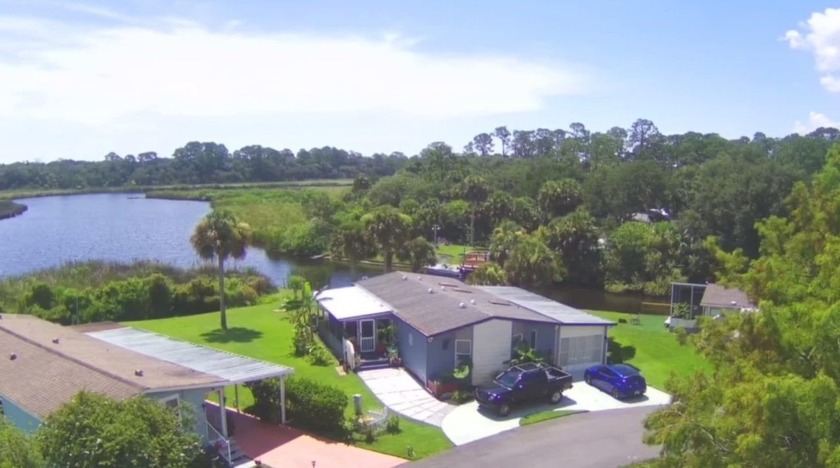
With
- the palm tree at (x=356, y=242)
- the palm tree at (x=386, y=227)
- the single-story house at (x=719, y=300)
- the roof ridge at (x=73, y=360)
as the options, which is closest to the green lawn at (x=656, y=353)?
the single-story house at (x=719, y=300)

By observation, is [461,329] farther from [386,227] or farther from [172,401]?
[386,227]

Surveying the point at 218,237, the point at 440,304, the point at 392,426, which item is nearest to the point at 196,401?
the point at 392,426

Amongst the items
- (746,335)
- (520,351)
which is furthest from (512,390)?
(746,335)

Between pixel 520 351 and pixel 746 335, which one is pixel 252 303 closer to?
pixel 520 351

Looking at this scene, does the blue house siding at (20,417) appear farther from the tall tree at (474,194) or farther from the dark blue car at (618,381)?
the tall tree at (474,194)

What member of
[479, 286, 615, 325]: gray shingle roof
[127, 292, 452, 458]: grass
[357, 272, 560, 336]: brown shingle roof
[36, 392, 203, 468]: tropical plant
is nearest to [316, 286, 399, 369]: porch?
[357, 272, 560, 336]: brown shingle roof

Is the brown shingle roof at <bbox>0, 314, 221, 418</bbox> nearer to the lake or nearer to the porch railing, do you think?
the porch railing
